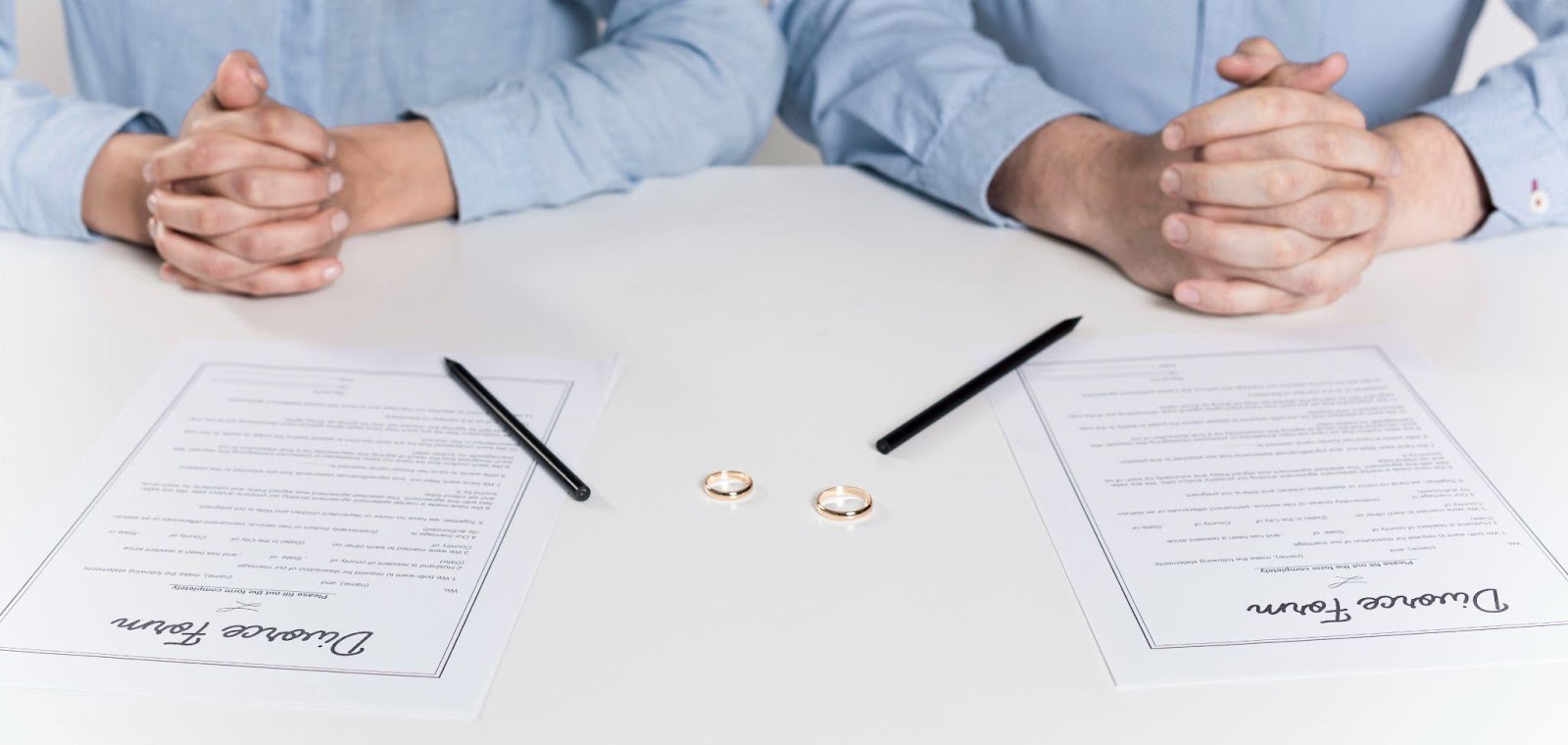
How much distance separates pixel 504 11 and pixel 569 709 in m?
0.90

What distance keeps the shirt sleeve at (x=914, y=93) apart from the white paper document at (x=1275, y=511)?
0.27 metres

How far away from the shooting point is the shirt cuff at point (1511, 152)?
38.0 inches

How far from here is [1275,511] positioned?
25.4 inches

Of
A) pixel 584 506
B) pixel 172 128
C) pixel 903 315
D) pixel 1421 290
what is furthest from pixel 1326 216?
pixel 172 128

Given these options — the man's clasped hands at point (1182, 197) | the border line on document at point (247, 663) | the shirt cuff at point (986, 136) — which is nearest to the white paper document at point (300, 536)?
the border line on document at point (247, 663)

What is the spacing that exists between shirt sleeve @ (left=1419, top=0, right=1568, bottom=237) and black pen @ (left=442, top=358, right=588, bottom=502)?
0.73 meters

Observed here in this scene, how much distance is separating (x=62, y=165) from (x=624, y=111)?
43cm

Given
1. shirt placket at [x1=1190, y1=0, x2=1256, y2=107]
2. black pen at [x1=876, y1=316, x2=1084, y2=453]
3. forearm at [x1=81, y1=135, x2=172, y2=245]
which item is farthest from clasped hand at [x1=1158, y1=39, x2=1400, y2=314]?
forearm at [x1=81, y1=135, x2=172, y2=245]

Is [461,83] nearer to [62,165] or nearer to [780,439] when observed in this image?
[62,165]

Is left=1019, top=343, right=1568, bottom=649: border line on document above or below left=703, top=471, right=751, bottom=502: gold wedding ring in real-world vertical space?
above

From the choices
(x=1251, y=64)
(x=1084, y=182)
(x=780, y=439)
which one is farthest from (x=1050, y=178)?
(x=780, y=439)

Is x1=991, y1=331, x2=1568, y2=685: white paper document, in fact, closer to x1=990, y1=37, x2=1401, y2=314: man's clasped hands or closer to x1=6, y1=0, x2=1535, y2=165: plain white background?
x1=990, y1=37, x2=1401, y2=314: man's clasped hands

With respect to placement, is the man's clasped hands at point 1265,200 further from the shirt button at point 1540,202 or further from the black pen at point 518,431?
the black pen at point 518,431

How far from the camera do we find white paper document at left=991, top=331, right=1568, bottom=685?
0.55 meters
